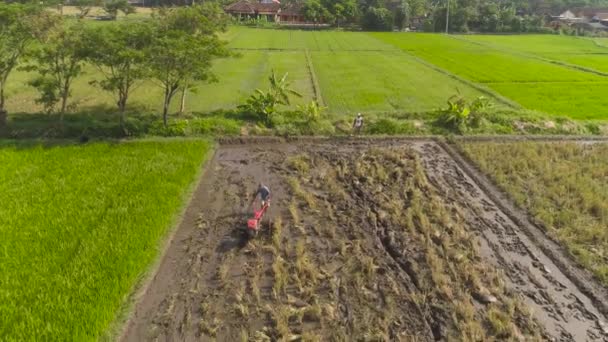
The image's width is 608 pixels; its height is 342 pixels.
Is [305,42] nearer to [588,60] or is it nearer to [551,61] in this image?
Result: [551,61]

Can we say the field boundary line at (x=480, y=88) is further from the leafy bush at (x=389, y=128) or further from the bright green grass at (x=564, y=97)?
the leafy bush at (x=389, y=128)

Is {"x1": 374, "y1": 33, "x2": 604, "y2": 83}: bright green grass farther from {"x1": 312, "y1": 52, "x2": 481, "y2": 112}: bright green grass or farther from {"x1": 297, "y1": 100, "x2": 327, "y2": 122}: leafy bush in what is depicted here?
{"x1": 297, "y1": 100, "x2": 327, "y2": 122}: leafy bush

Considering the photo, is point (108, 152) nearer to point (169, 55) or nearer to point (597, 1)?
point (169, 55)

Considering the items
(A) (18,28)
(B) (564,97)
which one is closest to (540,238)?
(B) (564,97)

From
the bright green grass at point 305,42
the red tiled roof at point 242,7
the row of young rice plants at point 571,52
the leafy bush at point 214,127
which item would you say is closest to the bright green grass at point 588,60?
the row of young rice plants at point 571,52

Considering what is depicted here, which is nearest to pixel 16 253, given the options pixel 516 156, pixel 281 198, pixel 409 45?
pixel 281 198

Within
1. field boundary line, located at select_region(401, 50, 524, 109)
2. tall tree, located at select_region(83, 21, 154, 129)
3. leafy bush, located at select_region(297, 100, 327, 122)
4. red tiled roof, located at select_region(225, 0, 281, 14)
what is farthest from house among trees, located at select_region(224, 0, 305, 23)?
tall tree, located at select_region(83, 21, 154, 129)
